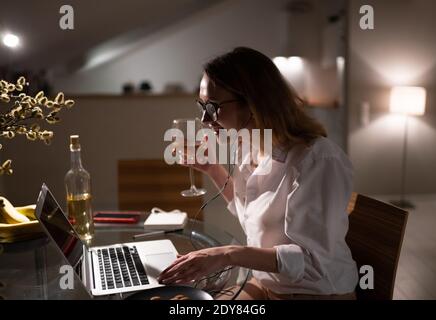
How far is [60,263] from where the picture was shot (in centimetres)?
116

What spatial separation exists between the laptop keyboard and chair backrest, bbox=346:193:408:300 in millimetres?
628

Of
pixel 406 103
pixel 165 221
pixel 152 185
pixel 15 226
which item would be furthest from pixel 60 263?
pixel 406 103

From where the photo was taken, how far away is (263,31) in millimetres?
6727

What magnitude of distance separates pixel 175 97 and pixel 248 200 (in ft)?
7.78

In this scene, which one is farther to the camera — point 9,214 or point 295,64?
point 295,64

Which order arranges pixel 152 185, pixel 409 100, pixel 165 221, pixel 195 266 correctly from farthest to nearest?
pixel 409 100 → pixel 152 185 → pixel 165 221 → pixel 195 266

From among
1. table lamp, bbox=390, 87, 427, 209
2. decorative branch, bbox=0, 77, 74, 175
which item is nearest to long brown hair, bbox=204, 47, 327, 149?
decorative branch, bbox=0, 77, 74, 175

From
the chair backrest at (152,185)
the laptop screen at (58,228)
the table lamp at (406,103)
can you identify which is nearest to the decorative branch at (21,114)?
the laptop screen at (58,228)

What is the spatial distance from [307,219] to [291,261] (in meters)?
0.11

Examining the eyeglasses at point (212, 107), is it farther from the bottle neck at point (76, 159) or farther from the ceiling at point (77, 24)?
the ceiling at point (77, 24)

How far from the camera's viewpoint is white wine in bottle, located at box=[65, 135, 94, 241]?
1.34 metres

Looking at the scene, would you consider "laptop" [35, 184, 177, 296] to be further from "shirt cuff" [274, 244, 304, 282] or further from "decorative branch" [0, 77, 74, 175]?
"shirt cuff" [274, 244, 304, 282]

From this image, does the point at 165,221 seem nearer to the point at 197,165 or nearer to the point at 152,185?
the point at 197,165

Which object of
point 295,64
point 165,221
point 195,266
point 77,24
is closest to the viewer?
point 195,266
